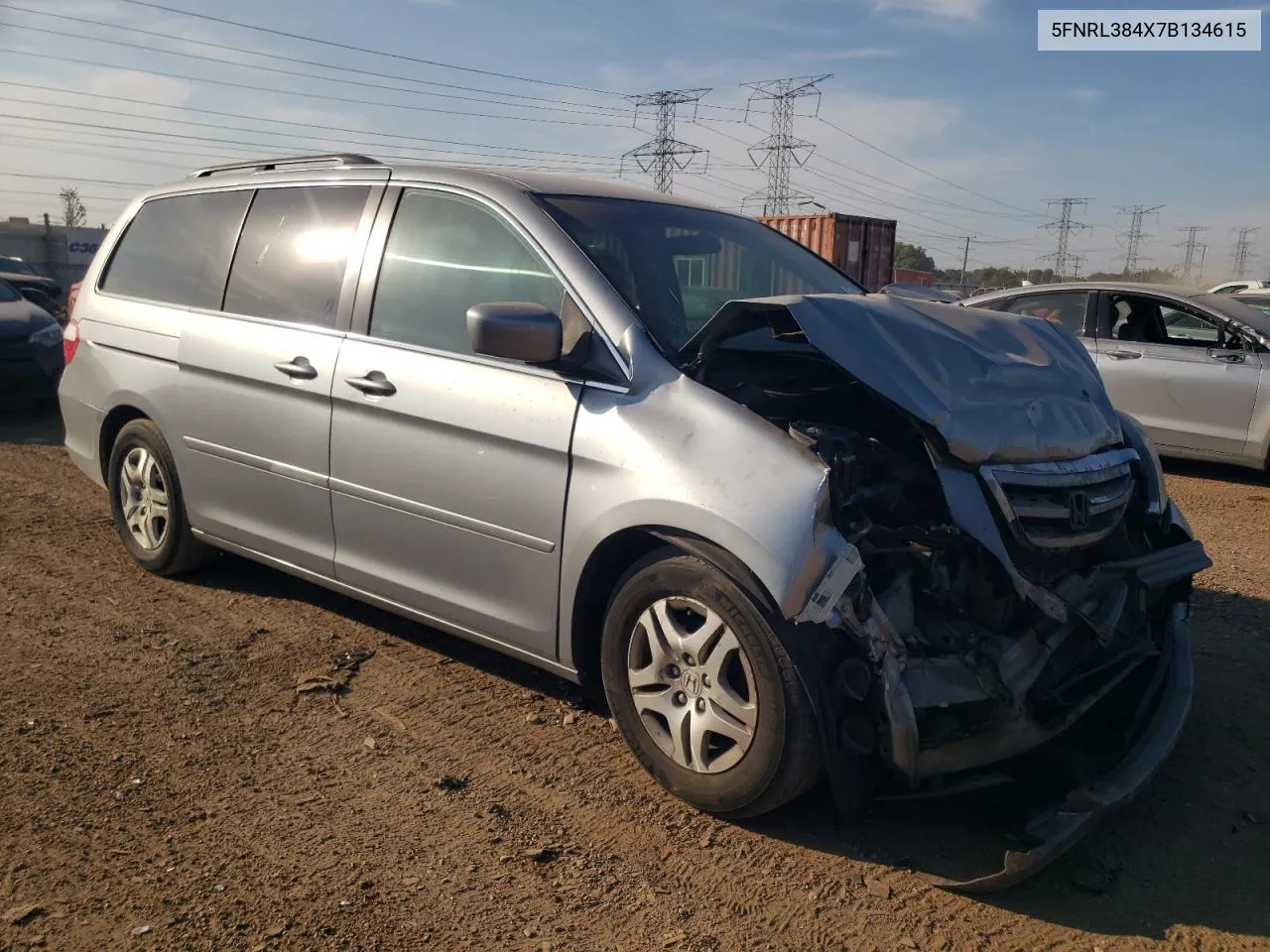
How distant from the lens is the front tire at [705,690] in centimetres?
282

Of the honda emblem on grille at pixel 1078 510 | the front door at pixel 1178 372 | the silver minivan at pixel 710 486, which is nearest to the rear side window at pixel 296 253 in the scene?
the silver minivan at pixel 710 486

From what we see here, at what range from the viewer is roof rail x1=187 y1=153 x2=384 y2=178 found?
4.45 m

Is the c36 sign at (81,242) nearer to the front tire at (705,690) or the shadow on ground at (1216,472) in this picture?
the shadow on ground at (1216,472)

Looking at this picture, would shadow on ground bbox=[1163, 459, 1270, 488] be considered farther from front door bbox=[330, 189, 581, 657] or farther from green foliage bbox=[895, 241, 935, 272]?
green foliage bbox=[895, 241, 935, 272]

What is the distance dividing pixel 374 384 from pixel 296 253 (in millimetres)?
922

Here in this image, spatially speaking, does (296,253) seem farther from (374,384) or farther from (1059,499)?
(1059,499)

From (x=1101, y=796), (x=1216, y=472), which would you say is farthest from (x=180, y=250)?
(x=1216, y=472)

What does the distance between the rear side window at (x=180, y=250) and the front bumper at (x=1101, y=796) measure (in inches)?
152

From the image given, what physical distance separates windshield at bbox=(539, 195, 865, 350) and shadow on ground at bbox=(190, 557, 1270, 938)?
150 cm

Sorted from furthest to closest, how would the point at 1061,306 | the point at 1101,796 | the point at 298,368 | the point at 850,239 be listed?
1. the point at 850,239
2. the point at 1061,306
3. the point at 298,368
4. the point at 1101,796

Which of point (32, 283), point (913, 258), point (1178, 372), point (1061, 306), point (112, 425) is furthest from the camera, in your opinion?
point (913, 258)

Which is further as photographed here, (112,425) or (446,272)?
(112,425)

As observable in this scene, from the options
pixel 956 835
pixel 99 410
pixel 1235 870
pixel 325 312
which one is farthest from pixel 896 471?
pixel 99 410

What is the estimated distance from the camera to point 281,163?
4.85 metres
